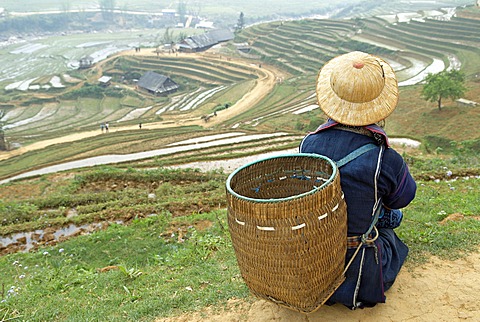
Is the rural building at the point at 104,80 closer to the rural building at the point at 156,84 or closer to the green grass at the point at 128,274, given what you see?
the rural building at the point at 156,84

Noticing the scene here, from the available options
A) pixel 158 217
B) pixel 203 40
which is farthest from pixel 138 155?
pixel 203 40

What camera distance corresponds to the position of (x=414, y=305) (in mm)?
3268


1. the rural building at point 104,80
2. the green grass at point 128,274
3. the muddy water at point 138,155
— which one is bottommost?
the rural building at point 104,80

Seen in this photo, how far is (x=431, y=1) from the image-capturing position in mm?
93438

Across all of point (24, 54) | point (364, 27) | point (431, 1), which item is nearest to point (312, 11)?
point (431, 1)

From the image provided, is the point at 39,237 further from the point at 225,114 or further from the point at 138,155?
the point at 225,114

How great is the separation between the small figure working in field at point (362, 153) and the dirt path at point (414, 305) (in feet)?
0.64

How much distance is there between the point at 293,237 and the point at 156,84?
47251 millimetres

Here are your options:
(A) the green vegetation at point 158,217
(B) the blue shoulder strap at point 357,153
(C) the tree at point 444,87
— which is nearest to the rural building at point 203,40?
(A) the green vegetation at point 158,217

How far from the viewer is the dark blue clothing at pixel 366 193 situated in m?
2.74

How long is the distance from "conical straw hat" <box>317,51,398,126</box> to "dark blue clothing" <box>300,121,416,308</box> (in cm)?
11

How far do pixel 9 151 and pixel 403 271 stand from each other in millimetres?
28565

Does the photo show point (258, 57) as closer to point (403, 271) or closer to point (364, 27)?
point (364, 27)

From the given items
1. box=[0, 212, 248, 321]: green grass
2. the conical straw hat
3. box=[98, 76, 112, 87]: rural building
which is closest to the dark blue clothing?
the conical straw hat
